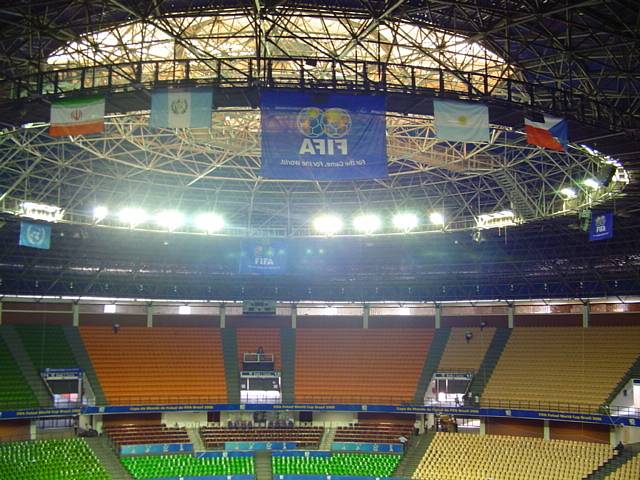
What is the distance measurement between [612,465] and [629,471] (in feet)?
4.78

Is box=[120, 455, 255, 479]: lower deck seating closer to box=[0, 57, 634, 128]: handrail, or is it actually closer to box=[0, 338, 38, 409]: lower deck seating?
box=[0, 338, 38, 409]: lower deck seating

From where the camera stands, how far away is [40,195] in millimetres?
42469

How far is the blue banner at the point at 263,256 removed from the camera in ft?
153

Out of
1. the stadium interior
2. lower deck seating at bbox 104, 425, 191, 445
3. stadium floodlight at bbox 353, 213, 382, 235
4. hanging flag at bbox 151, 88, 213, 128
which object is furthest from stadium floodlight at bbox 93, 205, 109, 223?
hanging flag at bbox 151, 88, 213, 128

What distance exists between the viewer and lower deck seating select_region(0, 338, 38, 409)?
45.8 meters

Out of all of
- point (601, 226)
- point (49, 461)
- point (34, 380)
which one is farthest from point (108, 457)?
point (601, 226)

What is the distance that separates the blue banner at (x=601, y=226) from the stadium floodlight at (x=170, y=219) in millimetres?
25187

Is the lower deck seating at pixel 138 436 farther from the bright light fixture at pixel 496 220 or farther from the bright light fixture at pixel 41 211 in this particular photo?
the bright light fixture at pixel 496 220

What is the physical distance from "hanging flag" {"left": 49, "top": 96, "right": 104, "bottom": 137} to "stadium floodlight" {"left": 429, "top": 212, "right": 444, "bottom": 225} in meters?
26.9

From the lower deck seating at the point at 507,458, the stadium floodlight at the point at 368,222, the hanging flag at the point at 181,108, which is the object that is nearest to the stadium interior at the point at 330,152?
the hanging flag at the point at 181,108

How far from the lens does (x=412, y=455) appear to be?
47.4 metres

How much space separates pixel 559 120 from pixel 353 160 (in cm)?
766

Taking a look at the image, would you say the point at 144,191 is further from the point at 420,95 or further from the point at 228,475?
the point at 420,95

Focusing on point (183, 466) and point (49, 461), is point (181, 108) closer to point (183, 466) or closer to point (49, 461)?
point (49, 461)
